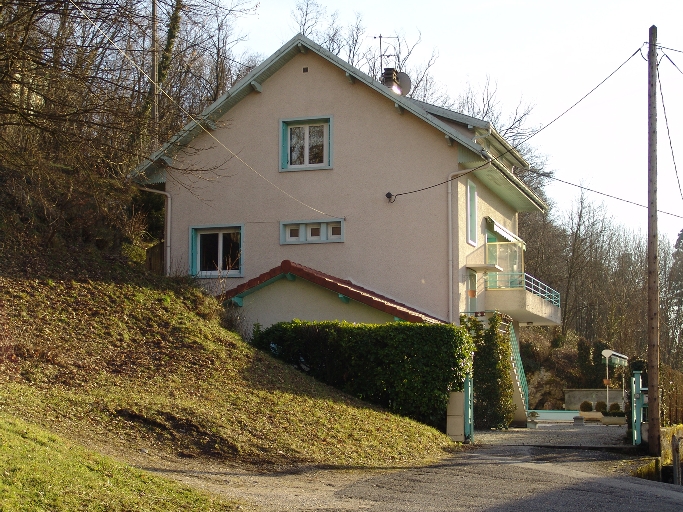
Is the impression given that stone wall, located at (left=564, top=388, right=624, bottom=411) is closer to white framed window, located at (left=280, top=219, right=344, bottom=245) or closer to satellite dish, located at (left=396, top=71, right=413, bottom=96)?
satellite dish, located at (left=396, top=71, right=413, bottom=96)

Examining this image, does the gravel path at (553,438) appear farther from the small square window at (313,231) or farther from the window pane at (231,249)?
the window pane at (231,249)

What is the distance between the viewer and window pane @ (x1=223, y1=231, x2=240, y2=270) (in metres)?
25.1

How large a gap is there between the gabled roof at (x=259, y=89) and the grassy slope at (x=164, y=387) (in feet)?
18.8

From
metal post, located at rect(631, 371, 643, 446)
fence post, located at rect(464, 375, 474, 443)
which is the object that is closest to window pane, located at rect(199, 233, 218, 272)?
fence post, located at rect(464, 375, 474, 443)

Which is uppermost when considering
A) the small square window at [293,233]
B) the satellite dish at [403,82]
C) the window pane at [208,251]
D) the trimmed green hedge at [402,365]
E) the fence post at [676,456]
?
the satellite dish at [403,82]

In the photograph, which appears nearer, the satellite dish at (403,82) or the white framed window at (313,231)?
the white framed window at (313,231)

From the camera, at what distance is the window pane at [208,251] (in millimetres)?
25484

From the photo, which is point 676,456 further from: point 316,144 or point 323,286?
point 316,144

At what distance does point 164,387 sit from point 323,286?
7.13 m

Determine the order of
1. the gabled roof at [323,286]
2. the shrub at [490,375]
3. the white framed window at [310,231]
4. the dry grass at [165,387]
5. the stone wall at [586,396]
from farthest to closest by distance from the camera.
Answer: the stone wall at [586,396] → the white framed window at [310,231] → the gabled roof at [323,286] → the shrub at [490,375] → the dry grass at [165,387]

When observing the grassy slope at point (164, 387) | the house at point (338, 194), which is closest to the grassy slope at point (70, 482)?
the grassy slope at point (164, 387)

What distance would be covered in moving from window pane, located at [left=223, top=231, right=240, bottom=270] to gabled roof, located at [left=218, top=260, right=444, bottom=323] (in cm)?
316

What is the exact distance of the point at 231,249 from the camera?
25.2 m

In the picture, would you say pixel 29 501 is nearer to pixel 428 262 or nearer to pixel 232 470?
pixel 232 470
